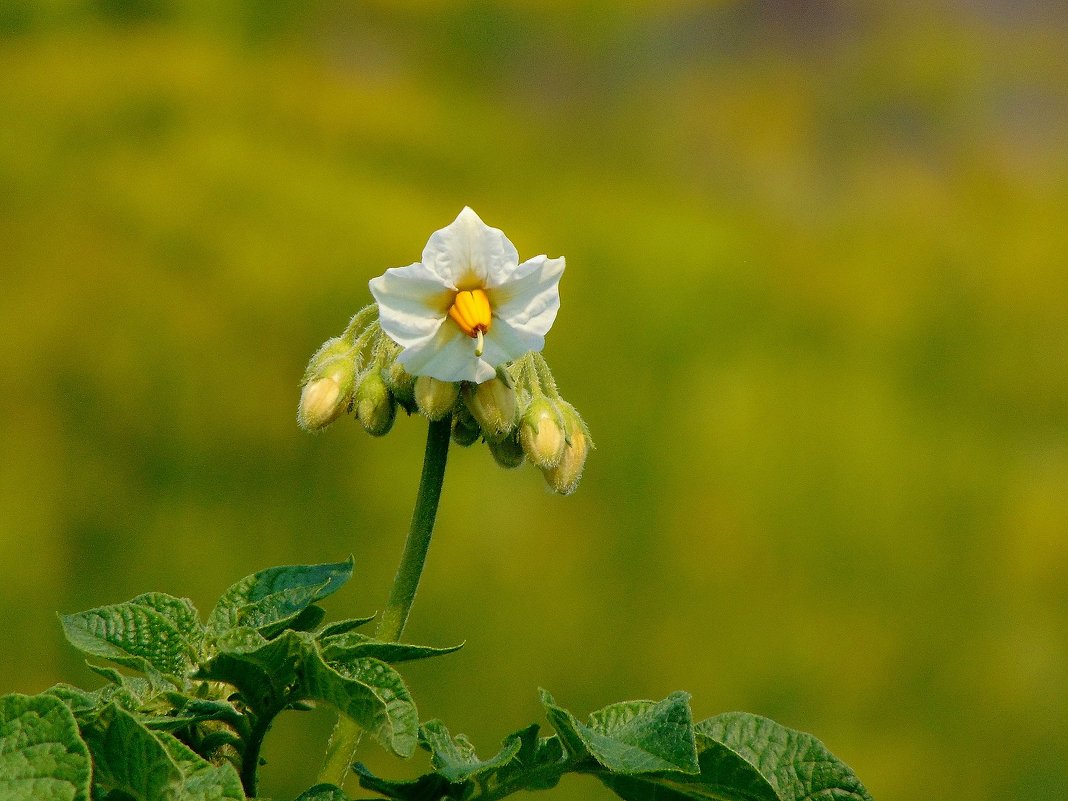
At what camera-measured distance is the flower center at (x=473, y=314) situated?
73 cm

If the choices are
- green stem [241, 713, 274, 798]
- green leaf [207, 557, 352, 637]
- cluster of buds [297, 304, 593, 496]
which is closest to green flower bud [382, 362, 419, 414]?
cluster of buds [297, 304, 593, 496]

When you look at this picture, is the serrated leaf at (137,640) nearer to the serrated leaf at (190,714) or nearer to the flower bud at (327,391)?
the serrated leaf at (190,714)

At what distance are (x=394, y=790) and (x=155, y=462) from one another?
2366 mm

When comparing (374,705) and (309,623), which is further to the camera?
(309,623)

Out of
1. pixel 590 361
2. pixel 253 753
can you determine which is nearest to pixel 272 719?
pixel 253 753

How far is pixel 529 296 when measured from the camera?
0.76m

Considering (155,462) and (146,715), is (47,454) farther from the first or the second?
(146,715)

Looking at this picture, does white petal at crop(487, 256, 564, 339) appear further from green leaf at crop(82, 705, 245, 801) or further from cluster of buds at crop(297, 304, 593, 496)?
green leaf at crop(82, 705, 245, 801)

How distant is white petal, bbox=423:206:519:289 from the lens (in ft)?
2.49

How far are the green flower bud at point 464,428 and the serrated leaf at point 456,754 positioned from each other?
173mm

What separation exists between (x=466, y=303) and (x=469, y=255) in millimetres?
34

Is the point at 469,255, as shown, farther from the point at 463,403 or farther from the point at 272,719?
the point at 272,719

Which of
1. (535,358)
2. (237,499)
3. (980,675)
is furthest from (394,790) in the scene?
(980,675)

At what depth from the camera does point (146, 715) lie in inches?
25.8
